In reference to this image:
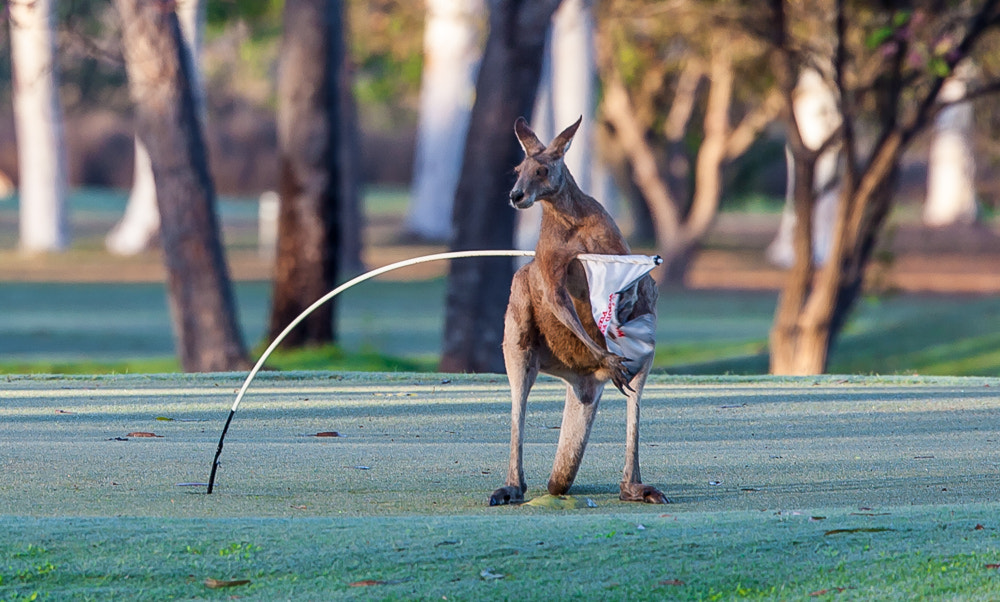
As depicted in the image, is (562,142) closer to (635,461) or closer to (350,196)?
(635,461)

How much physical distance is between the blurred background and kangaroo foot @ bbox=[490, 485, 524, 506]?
6.73 m

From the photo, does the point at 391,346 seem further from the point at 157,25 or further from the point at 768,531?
the point at 768,531

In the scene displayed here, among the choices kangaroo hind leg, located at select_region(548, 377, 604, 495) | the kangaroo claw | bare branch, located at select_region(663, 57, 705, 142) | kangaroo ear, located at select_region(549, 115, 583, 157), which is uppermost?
bare branch, located at select_region(663, 57, 705, 142)

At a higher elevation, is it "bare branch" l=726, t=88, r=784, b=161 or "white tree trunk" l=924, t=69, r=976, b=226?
"bare branch" l=726, t=88, r=784, b=161

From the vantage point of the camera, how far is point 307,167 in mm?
14109

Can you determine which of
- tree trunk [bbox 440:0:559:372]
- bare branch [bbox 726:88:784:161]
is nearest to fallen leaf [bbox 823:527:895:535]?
tree trunk [bbox 440:0:559:372]

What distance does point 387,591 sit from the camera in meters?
4.59

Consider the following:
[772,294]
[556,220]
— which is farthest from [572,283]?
[772,294]

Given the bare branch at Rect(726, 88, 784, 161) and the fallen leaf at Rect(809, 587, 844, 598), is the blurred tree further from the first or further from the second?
the fallen leaf at Rect(809, 587, 844, 598)

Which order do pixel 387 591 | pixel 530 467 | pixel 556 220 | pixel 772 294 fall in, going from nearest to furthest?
pixel 387 591, pixel 556 220, pixel 530 467, pixel 772 294

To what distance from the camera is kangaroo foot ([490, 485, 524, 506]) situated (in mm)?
5809

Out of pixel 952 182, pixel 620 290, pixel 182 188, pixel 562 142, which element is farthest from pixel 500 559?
pixel 952 182

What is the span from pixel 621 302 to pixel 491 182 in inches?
296

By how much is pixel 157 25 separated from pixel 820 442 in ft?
25.6
